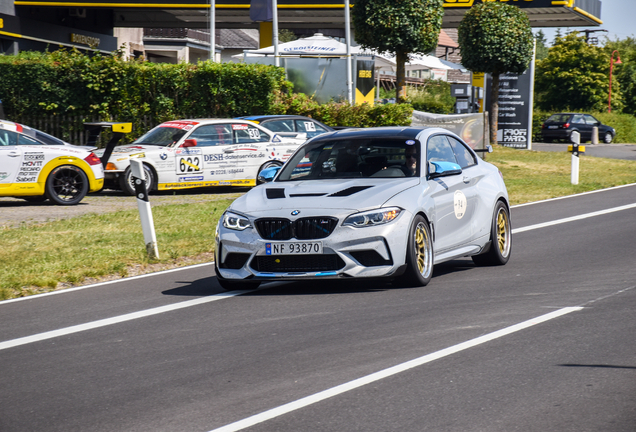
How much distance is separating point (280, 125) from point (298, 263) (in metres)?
14.0

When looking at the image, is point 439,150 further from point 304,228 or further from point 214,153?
point 214,153

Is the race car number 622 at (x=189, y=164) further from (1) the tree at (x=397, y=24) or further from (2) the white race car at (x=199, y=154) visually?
(1) the tree at (x=397, y=24)

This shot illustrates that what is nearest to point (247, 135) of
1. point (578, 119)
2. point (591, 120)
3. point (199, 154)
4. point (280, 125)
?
point (199, 154)

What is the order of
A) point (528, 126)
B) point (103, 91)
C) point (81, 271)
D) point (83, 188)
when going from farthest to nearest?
point (528, 126), point (103, 91), point (83, 188), point (81, 271)

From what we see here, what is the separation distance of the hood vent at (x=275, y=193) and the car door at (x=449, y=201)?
1.39m

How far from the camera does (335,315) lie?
7250 millimetres

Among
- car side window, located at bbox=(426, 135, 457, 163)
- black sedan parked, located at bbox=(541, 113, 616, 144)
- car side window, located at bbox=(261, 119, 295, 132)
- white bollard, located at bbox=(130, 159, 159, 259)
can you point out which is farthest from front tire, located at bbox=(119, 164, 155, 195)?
black sedan parked, located at bbox=(541, 113, 616, 144)

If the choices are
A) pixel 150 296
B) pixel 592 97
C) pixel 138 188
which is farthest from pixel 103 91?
pixel 592 97

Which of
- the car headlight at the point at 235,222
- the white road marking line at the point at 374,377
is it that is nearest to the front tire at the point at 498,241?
the white road marking line at the point at 374,377

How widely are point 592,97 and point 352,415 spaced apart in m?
59.8

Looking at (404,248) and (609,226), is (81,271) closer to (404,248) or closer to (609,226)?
(404,248)

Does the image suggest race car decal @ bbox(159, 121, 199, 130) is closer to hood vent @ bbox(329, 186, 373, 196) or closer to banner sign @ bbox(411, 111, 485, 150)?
banner sign @ bbox(411, 111, 485, 150)

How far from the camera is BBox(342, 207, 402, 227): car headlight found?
26.1ft

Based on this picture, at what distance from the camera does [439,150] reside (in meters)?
9.46
